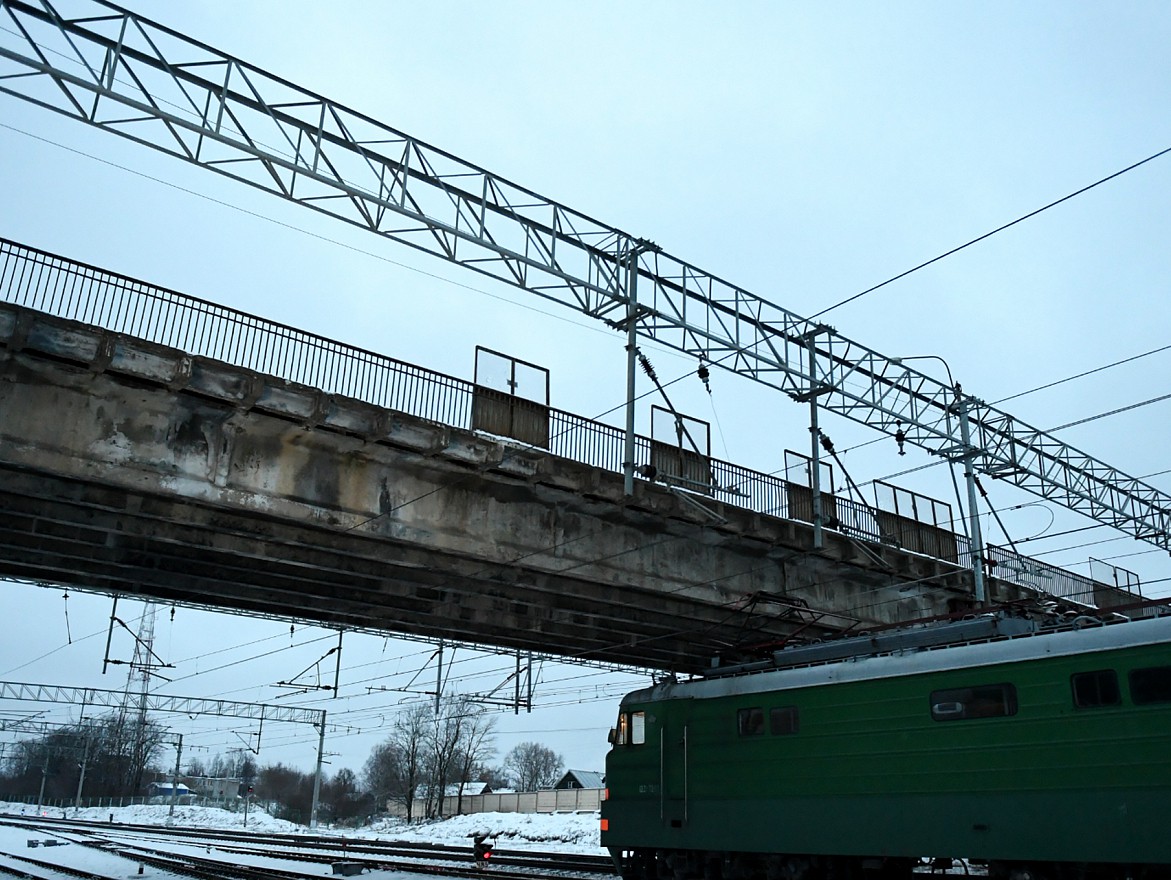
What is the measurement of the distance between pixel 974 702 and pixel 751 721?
413cm

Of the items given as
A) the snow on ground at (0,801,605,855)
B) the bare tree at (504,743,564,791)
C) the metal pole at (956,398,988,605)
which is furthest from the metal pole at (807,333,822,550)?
the bare tree at (504,743,564,791)

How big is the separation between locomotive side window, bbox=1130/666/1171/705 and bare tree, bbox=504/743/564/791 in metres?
109

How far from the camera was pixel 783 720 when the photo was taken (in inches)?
618

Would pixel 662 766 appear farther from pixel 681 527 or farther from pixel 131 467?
pixel 131 467

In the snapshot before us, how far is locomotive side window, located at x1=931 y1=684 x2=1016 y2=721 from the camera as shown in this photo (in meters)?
12.9

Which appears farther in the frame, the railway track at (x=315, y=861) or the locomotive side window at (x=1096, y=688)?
the railway track at (x=315, y=861)

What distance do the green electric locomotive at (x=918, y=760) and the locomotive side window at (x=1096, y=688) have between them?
2cm

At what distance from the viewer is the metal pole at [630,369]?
19375 mm

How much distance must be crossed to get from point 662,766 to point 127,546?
36.2ft

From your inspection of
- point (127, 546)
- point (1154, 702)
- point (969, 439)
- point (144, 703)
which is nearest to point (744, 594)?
point (969, 439)

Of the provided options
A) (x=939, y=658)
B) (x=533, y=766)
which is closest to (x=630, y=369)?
(x=939, y=658)

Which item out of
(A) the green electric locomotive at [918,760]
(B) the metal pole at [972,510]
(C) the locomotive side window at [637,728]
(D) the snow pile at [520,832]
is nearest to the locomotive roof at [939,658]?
(A) the green electric locomotive at [918,760]

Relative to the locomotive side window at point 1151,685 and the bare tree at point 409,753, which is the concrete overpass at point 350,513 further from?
the bare tree at point 409,753

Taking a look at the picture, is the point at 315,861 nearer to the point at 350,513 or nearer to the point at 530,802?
the point at 350,513
